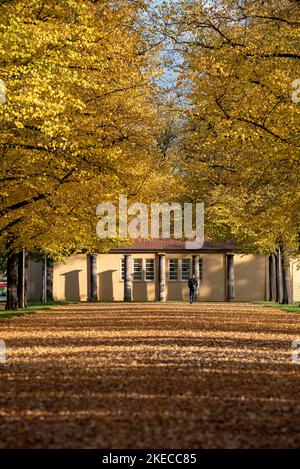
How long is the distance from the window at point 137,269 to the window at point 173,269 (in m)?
2.06

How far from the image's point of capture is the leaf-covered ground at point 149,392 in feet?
27.9

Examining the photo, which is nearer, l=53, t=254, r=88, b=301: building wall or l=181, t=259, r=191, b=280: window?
l=53, t=254, r=88, b=301: building wall

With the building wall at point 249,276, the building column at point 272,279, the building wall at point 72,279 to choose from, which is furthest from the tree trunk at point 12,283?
the building wall at point 249,276

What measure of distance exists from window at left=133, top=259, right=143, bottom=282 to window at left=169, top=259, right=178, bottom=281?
2.06m

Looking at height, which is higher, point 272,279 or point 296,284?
point 272,279

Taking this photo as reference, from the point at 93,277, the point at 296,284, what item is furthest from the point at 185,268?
the point at 296,284

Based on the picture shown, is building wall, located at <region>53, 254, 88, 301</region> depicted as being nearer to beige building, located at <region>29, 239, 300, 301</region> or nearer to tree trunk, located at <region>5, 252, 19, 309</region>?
beige building, located at <region>29, 239, 300, 301</region>

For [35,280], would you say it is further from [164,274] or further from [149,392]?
[149,392]

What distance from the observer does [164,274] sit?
60.5 meters

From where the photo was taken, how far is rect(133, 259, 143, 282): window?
61719 mm

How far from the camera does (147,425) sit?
9.01 metres

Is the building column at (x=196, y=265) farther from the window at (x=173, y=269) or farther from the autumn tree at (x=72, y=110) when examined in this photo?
the autumn tree at (x=72, y=110)

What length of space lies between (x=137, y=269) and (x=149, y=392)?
5042 cm

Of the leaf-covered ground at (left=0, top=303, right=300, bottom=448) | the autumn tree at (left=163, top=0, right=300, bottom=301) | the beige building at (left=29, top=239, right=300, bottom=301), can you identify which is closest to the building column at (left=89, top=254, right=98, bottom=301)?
the beige building at (left=29, top=239, right=300, bottom=301)
